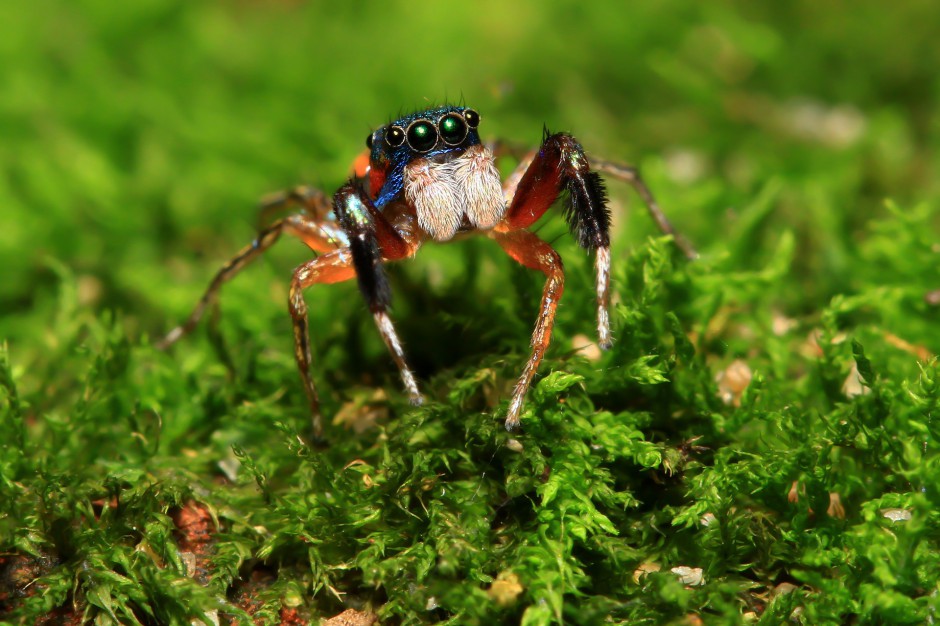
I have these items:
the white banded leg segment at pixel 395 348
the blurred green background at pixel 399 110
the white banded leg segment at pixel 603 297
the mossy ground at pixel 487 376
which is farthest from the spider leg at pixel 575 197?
the blurred green background at pixel 399 110

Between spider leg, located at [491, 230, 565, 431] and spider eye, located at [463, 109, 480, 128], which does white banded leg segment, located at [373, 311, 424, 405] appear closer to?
spider leg, located at [491, 230, 565, 431]

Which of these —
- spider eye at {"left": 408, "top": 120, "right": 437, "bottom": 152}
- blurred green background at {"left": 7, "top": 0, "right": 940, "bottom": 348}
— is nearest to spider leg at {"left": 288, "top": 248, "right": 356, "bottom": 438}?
spider eye at {"left": 408, "top": 120, "right": 437, "bottom": 152}

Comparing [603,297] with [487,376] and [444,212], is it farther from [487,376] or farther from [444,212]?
[444,212]

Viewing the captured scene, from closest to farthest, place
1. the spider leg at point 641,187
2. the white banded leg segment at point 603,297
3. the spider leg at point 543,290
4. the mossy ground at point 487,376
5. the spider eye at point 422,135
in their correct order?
the mossy ground at point 487,376, the spider leg at point 543,290, the white banded leg segment at point 603,297, the spider eye at point 422,135, the spider leg at point 641,187

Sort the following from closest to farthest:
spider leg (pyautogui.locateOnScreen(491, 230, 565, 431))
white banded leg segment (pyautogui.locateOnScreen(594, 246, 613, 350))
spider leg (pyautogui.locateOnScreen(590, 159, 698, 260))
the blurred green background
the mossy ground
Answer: the mossy ground, spider leg (pyautogui.locateOnScreen(491, 230, 565, 431)), white banded leg segment (pyautogui.locateOnScreen(594, 246, 613, 350)), spider leg (pyautogui.locateOnScreen(590, 159, 698, 260)), the blurred green background

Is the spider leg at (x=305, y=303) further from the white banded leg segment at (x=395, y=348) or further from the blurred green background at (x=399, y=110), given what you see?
the blurred green background at (x=399, y=110)

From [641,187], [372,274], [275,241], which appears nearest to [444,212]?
[372,274]

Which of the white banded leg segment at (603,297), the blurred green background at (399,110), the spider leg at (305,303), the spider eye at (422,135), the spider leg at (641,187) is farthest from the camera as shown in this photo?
the blurred green background at (399,110)
